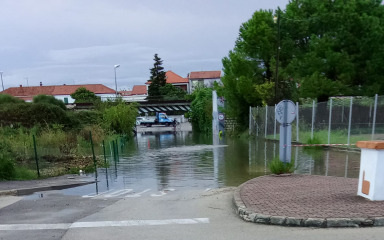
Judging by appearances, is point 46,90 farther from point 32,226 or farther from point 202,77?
point 32,226

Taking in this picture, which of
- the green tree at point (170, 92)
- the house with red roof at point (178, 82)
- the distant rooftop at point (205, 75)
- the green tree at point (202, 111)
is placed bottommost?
the green tree at point (202, 111)

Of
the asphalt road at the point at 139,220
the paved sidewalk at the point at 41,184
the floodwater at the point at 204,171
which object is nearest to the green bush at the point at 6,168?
the paved sidewalk at the point at 41,184

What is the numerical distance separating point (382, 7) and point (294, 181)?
19.7 metres

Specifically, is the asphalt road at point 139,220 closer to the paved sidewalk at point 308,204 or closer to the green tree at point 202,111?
the paved sidewalk at point 308,204

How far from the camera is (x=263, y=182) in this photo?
29.0 ft

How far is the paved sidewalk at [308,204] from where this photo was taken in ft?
17.9

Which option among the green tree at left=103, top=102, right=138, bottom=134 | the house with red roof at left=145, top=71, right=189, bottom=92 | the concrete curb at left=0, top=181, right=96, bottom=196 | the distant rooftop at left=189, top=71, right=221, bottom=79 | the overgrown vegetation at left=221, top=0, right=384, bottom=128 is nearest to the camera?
the concrete curb at left=0, top=181, right=96, bottom=196

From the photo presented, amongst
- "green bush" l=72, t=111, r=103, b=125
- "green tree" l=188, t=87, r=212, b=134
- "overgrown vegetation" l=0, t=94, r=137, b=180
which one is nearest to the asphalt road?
"overgrown vegetation" l=0, t=94, r=137, b=180

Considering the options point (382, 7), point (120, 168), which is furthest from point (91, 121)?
point (382, 7)

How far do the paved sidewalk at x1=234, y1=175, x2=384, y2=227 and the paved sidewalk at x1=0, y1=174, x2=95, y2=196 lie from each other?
6009mm

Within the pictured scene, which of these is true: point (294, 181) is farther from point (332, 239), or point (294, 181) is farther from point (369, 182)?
point (332, 239)

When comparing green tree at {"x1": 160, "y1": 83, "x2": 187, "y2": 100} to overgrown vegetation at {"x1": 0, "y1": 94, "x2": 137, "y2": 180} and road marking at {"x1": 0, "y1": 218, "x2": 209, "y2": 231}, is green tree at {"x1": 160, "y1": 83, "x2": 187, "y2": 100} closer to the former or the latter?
overgrown vegetation at {"x1": 0, "y1": 94, "x2": 137, "y2": 180}

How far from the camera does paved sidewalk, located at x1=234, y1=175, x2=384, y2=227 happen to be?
5453 mm

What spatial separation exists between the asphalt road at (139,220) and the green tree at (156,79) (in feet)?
252
